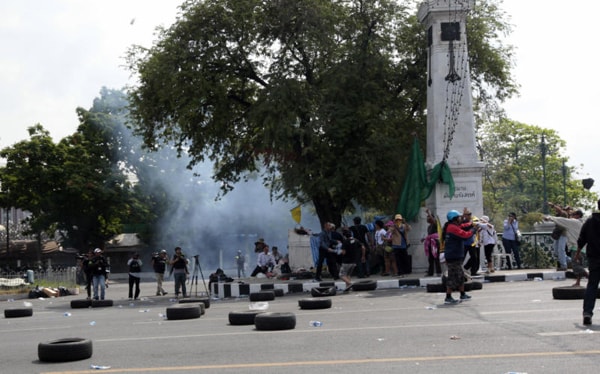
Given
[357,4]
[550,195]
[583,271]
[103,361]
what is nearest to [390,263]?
[583,271]

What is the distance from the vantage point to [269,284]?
2339 centimetres

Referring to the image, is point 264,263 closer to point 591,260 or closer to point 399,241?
point 399,241

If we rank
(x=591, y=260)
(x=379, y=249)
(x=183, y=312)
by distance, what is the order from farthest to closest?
(x=379, y=249) < (x=183, y=312) < (x=591, y=260)


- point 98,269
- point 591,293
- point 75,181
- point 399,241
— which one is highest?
point 75,181

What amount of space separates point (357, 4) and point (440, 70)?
6.35 metres

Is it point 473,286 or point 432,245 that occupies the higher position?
point 432,245

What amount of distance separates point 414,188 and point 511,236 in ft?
11.6

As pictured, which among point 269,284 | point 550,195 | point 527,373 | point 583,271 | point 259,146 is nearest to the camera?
point 527,373

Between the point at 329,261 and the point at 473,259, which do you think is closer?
the point at 473,259

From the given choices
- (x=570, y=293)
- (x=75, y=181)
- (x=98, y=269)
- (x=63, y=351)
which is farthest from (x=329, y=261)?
(x=75, y=181)

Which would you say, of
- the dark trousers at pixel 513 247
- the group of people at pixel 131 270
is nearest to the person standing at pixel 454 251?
the dark trousers at pixel 513 247

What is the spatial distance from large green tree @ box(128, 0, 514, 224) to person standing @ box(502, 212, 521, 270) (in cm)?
442

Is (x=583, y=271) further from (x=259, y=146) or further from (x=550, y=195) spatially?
(x=550, y=195)

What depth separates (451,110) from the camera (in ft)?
83.2
